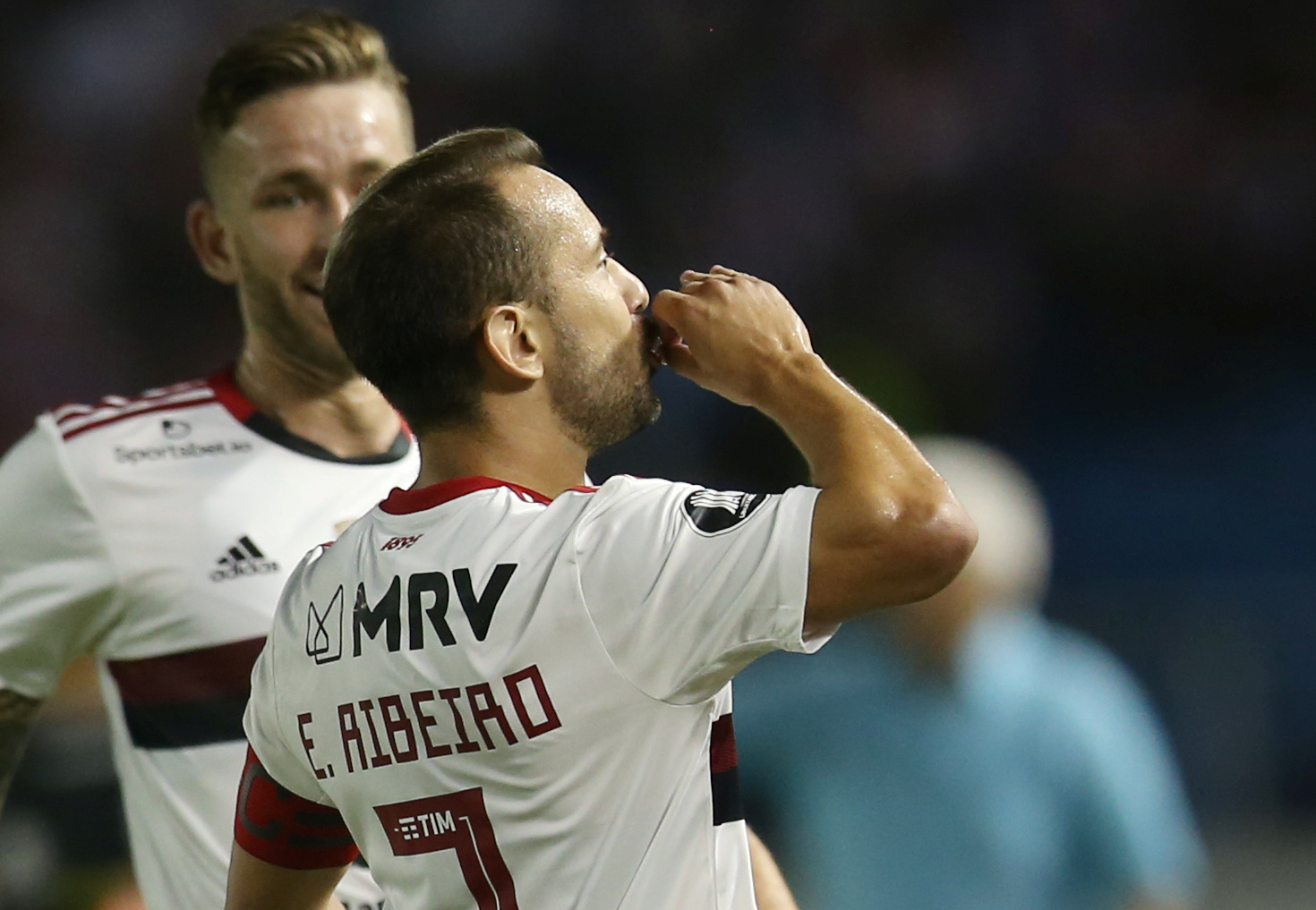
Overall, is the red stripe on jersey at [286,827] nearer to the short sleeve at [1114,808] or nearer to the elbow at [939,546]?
the elbow at [939,546]

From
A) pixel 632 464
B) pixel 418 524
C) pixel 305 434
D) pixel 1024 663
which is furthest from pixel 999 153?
pixel 418 524

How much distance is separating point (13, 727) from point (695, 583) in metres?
1.81

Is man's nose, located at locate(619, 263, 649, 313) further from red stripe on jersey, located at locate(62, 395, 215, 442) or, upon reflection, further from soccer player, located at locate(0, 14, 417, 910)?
red stripe on jersey, located at locate(62, 395, 215, 442)

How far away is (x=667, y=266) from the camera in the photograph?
10141mm

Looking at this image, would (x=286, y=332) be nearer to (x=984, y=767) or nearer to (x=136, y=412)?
(x=136, y=412)

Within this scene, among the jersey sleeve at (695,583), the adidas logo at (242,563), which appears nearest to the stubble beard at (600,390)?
the jersey sleeve at (695,583)

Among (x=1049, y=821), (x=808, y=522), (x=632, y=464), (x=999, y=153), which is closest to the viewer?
(x=808, y=522)

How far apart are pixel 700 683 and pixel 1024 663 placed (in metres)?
2.97

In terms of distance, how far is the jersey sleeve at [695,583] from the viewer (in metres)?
2.00

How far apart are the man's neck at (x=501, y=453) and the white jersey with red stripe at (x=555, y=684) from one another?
5cm

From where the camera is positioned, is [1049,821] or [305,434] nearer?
[305,434]

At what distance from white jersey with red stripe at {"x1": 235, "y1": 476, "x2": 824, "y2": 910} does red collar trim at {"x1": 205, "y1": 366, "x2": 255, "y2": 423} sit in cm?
116

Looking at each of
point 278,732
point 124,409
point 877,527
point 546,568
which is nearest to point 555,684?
point 546,568

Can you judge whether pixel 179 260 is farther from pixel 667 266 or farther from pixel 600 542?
pixel 600 542
